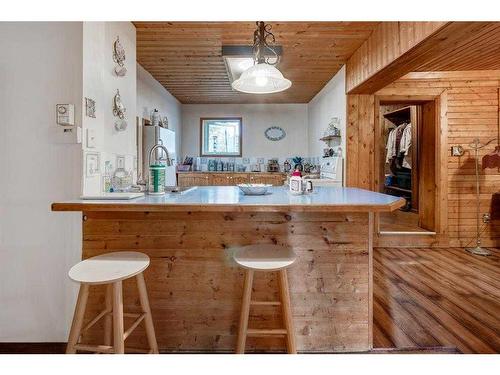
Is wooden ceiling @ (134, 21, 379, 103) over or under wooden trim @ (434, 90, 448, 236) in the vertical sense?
over

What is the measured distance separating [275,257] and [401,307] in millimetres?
1553

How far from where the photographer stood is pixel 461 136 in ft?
14.4

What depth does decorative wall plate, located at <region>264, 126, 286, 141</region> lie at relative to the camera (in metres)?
6.80

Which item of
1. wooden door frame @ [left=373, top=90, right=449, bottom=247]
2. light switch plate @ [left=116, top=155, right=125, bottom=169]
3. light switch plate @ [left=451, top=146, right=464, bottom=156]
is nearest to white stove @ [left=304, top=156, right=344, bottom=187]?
wooden door frame @ [left=373, top=90, right=449, bottom=247]

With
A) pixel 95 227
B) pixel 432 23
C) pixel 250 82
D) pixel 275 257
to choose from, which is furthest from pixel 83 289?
pixel 432 23

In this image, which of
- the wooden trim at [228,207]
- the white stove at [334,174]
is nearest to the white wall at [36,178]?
the wooden trim at [228,207]

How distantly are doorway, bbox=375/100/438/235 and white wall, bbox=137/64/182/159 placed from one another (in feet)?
10.4

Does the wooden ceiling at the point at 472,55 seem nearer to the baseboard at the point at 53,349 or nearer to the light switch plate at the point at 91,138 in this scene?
the baseboard at the point at 53,349

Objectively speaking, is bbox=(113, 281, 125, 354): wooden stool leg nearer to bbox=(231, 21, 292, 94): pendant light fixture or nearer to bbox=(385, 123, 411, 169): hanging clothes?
bbox=(231, 21, 292, 94): pendant light fixture

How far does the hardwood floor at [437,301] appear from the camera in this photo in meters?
2.10

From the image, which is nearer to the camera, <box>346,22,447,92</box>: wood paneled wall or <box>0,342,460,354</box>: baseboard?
<box>0,342,460,354</box>: baseboard

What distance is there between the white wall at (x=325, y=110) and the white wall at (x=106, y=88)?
2745 millimetres
